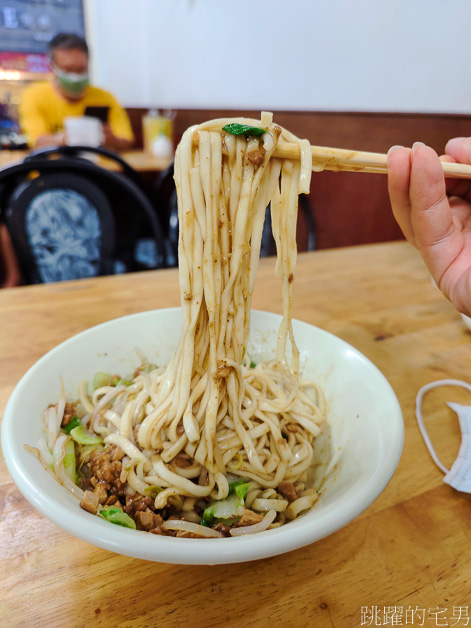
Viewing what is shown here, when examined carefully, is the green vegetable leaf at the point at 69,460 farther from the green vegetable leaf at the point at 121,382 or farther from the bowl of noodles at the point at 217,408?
the green vegetable leaf at the point at 121,382

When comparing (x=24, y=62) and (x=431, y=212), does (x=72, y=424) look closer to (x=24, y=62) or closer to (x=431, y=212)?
(x=431, y=212)

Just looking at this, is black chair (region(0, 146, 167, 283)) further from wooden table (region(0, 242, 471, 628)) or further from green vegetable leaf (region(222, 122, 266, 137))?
green vegetable leaf (region(222, 122, 266, 137))

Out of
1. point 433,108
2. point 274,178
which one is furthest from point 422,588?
point 433,108

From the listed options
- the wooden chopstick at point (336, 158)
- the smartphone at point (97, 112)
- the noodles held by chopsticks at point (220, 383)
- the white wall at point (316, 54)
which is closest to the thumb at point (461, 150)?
the wooden chopstick at point (336, 158)

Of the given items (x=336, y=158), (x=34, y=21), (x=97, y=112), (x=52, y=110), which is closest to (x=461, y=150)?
(x=336, y=158)

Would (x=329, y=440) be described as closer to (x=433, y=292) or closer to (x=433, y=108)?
(x=433, y=292)

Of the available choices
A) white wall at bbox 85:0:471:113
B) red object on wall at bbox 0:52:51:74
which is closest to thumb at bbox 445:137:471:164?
white wall at bbox 85:0:471:113
